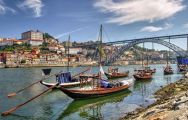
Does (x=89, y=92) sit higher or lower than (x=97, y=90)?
lower

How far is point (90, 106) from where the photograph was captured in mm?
27484

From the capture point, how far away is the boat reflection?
77.9ft

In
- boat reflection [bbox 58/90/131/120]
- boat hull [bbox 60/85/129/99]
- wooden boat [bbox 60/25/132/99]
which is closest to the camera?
boat reflection [bbox 58/90/131/120]

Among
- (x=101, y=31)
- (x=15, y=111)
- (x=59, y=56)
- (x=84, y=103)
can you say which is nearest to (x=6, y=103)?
(x=15, y=111)

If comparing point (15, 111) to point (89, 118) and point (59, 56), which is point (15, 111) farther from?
point (59, 56)

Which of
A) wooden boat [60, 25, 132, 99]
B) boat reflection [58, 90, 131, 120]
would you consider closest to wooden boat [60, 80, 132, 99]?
wooden boat [60, 25, 132, 99]

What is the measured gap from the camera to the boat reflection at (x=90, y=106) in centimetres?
2375

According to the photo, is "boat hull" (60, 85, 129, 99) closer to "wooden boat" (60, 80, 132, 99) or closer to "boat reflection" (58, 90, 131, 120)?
"wooden boat" (60, 80, 132, 99)

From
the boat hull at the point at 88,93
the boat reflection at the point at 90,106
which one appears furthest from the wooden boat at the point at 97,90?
the boat reflection at the point at 90,106

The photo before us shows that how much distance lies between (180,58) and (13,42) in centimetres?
11981

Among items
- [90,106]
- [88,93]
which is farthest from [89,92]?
[90,106]

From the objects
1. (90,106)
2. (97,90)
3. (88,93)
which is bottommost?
(90,106)

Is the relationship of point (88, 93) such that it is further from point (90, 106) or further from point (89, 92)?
point (90, 106)

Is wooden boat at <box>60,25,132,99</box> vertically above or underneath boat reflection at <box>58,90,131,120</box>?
above
